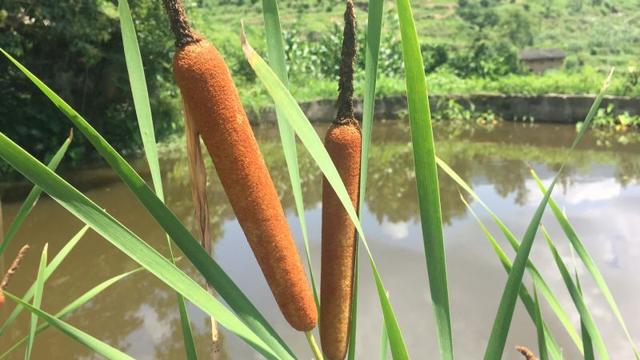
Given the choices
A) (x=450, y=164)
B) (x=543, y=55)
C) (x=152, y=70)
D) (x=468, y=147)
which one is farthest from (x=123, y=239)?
(x=543, y=55)

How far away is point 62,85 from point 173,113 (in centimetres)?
140

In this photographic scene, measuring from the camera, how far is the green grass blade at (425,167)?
1.23 feet

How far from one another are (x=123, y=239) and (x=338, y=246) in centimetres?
19

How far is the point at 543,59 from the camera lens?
15.5 m

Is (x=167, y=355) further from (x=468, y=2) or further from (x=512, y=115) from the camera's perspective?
(x=468, y=2)

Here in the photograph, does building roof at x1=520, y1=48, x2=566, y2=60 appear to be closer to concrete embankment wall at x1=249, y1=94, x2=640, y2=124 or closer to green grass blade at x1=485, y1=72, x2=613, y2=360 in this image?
concrete embankment wall at x1=249, y1=94, x2=640, y2=124

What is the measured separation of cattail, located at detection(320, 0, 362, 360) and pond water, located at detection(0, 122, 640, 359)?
265 centimetres

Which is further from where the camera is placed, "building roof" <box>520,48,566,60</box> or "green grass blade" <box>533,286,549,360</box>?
"building roof" <box>520,48,566,60</box>

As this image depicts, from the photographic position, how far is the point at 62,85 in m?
7.54

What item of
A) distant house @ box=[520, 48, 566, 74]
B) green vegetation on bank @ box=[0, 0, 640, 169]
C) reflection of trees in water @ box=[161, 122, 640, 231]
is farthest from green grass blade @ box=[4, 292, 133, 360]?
distant house @ box=[520, 48, 566, 74]

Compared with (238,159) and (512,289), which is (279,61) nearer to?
(238,159)

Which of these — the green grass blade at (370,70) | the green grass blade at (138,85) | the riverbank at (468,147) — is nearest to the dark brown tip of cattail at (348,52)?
the green grass blade at (370,70)

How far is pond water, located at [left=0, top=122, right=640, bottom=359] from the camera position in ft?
10.8

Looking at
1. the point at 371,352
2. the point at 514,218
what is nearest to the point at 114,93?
the point at 514,218
